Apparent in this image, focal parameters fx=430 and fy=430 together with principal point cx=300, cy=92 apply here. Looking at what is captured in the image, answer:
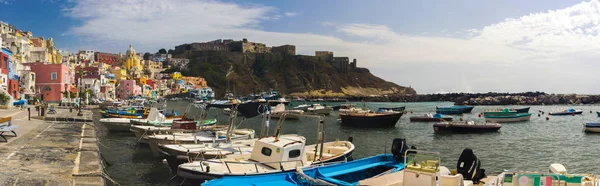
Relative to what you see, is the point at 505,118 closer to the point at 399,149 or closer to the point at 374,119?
the point at 374,119

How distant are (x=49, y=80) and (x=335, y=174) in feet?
241

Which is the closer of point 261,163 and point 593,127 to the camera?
point 261,163

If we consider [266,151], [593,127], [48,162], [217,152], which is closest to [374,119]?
[593,127]

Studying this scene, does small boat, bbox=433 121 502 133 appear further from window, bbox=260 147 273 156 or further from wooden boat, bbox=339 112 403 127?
window, bbox=260 147 273 156

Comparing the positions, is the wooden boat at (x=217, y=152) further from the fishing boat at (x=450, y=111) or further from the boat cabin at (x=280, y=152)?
the fishing boat at (x=450, y=111)

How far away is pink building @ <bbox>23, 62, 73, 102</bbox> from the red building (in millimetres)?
114816

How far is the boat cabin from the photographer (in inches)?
654

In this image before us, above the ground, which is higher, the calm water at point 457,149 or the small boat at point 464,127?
the small boat at point 464,127

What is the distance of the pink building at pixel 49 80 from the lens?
7244cm

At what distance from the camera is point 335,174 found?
1571cm

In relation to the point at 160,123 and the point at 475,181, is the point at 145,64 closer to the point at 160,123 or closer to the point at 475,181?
the point at 160,123

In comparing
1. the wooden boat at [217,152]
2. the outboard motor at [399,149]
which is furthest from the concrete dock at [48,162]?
the outboard motor at [399,149]

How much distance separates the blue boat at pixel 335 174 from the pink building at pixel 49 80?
70.9 meters

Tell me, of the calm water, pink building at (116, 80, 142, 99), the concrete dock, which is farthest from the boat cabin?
pink building at (116, 80, 142, 99)
